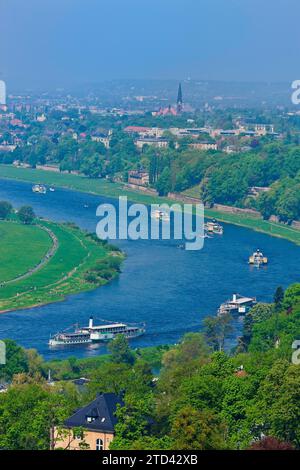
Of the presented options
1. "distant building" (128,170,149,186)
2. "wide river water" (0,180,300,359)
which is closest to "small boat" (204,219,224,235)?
"wide river water" (0,180,300,359)

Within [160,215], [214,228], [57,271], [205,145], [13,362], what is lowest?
[13,362]

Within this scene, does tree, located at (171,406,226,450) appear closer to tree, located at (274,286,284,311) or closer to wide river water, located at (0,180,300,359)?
wide river water, located at (0,180,300,359)

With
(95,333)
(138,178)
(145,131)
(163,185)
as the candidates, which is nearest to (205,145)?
(138,178)

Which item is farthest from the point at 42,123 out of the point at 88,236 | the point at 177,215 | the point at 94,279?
the point at 94,279

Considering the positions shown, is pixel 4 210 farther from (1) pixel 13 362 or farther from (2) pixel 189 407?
(2) pixel 189 407

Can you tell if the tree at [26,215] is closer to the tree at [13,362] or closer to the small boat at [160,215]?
the small boat at [160,215]

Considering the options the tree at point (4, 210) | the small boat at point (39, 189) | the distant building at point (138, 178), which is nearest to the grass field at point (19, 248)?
the tree at point (4, 210)

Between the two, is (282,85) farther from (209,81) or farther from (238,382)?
(238,382)
